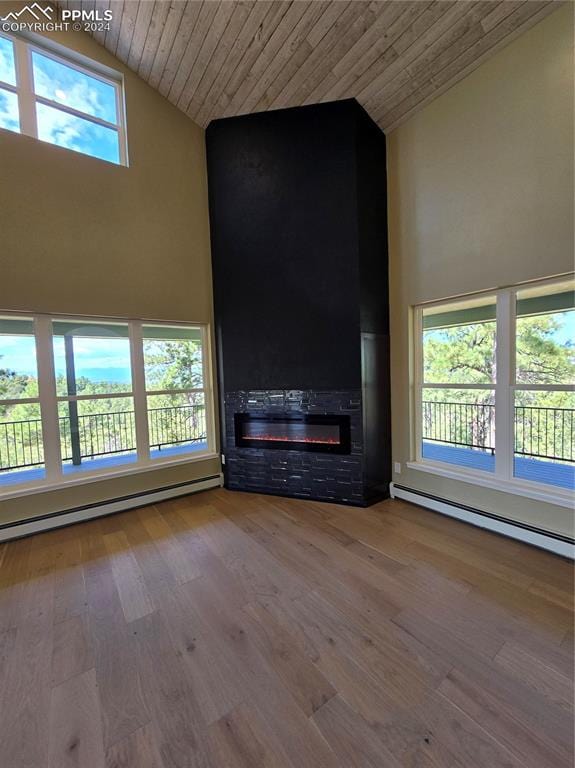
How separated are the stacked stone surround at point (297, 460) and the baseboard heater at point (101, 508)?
16.8 inches

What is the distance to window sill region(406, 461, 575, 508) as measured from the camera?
2.51 metres

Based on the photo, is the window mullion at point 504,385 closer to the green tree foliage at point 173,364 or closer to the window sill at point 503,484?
the window sill at point 503,484

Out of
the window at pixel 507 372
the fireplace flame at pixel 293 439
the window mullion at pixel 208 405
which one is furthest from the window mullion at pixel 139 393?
the window at pixel 507 372

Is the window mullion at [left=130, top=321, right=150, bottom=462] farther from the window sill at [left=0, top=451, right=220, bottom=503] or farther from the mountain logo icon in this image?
the mountain logo icon

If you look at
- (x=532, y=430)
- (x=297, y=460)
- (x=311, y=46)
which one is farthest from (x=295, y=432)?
(x=311, y=46)

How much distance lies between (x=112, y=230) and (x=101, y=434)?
2.32m

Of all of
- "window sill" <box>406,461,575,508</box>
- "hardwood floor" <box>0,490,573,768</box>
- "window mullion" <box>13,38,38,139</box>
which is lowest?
"hardwood floor" <box>0,490,573,768</box>

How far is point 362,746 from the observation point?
1.24 meters

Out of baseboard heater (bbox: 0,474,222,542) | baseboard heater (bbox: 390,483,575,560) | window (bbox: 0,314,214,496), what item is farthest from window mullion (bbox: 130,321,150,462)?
baseboard heater (bbox: 390,483,575,560)

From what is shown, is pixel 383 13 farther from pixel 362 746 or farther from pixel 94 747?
pixel 94 747

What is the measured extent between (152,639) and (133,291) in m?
3.27

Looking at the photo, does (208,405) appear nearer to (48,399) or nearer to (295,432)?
(295,432)

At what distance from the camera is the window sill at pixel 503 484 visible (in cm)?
251

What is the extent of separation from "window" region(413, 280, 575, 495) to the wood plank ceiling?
209 centimetres
